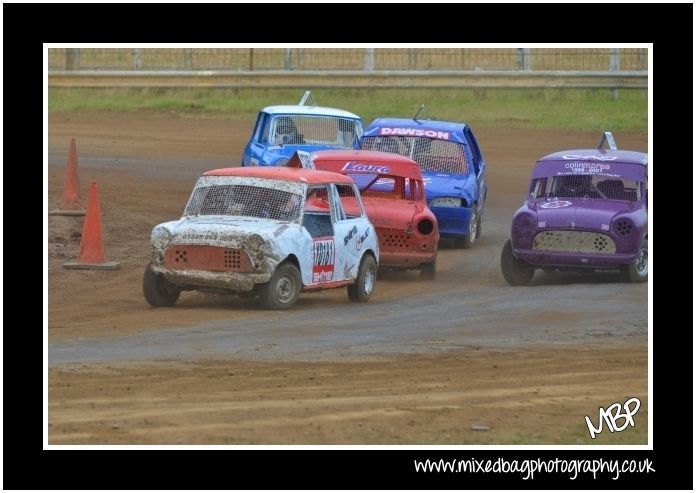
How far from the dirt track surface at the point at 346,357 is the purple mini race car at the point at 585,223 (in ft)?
0.97

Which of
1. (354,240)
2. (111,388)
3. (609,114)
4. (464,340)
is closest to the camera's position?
(111,388)

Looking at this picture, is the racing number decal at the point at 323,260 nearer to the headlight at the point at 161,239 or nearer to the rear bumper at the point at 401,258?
the headlight at the point at 161,239

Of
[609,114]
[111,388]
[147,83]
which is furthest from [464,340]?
[147,83]

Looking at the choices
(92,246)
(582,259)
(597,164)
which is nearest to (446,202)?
(597,164)

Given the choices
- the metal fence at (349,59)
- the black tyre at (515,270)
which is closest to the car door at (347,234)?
the black tyre at (515,270)

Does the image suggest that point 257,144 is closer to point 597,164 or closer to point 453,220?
point 453,220

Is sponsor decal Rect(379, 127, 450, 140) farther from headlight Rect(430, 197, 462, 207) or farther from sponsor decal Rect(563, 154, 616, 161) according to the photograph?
sponsor decal Rect(563, 154, 616, 161)

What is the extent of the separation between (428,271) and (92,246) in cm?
391

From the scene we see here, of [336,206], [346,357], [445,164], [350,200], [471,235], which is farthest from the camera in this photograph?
[445,164]

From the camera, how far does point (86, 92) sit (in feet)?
124

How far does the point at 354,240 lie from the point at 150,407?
19.0ft

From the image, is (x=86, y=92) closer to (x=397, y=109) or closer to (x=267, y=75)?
(x=267, y=75)

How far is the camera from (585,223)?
16.3m

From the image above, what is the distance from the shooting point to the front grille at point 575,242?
1627 cm
